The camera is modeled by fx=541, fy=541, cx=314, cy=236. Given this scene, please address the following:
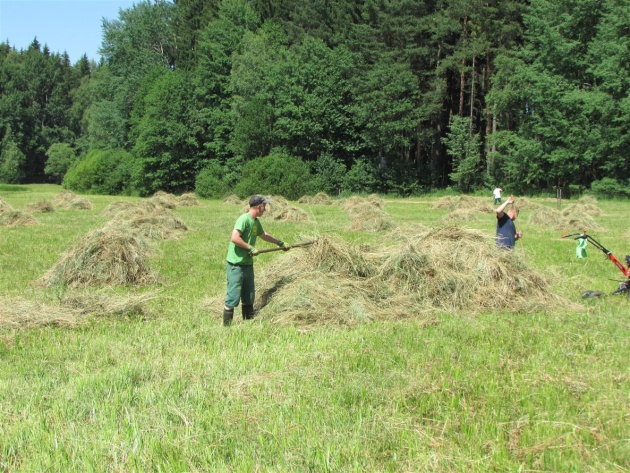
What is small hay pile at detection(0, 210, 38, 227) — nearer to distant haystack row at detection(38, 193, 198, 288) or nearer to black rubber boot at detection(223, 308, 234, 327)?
distant haystack row at detection(38, 193, 198, 288)

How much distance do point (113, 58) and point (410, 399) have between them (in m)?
70.3

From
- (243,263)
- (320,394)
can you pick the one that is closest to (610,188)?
(243,263)

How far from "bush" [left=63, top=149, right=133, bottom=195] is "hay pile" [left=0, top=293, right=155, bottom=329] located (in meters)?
52.4

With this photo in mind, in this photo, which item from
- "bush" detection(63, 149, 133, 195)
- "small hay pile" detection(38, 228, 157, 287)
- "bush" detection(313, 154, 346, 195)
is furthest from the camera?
"bush" detection(63, 149, 133, 195)

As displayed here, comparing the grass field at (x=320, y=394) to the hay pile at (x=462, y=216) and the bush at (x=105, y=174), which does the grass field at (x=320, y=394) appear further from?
the bush at (x=105, y=174)

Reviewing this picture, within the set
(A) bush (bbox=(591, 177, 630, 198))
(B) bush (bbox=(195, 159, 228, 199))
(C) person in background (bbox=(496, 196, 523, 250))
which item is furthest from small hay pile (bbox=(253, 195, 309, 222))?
(B) bush (bbox=(195, 159, 228, 199))

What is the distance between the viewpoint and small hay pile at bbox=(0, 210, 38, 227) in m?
20.3

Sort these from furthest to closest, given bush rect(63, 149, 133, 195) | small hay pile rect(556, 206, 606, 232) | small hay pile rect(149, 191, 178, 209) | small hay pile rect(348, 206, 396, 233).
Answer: bush rect(63, 149, 133, 195) → small hay pile rect(149, 191, 178, 209) → small hay pile rect(556, 206, 606, 232) → small hay pile rect(348, 206, 396, 233)

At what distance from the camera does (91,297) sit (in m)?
8.05

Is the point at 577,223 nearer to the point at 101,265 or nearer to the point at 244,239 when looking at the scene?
the point at 244,239

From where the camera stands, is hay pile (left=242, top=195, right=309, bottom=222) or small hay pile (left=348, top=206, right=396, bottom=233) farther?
hay pile (left=242, top=195, right=309, bottom=222)

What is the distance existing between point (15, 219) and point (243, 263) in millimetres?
16905

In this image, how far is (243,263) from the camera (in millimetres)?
7453

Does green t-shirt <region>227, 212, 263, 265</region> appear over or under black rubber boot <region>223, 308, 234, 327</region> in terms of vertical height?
over
